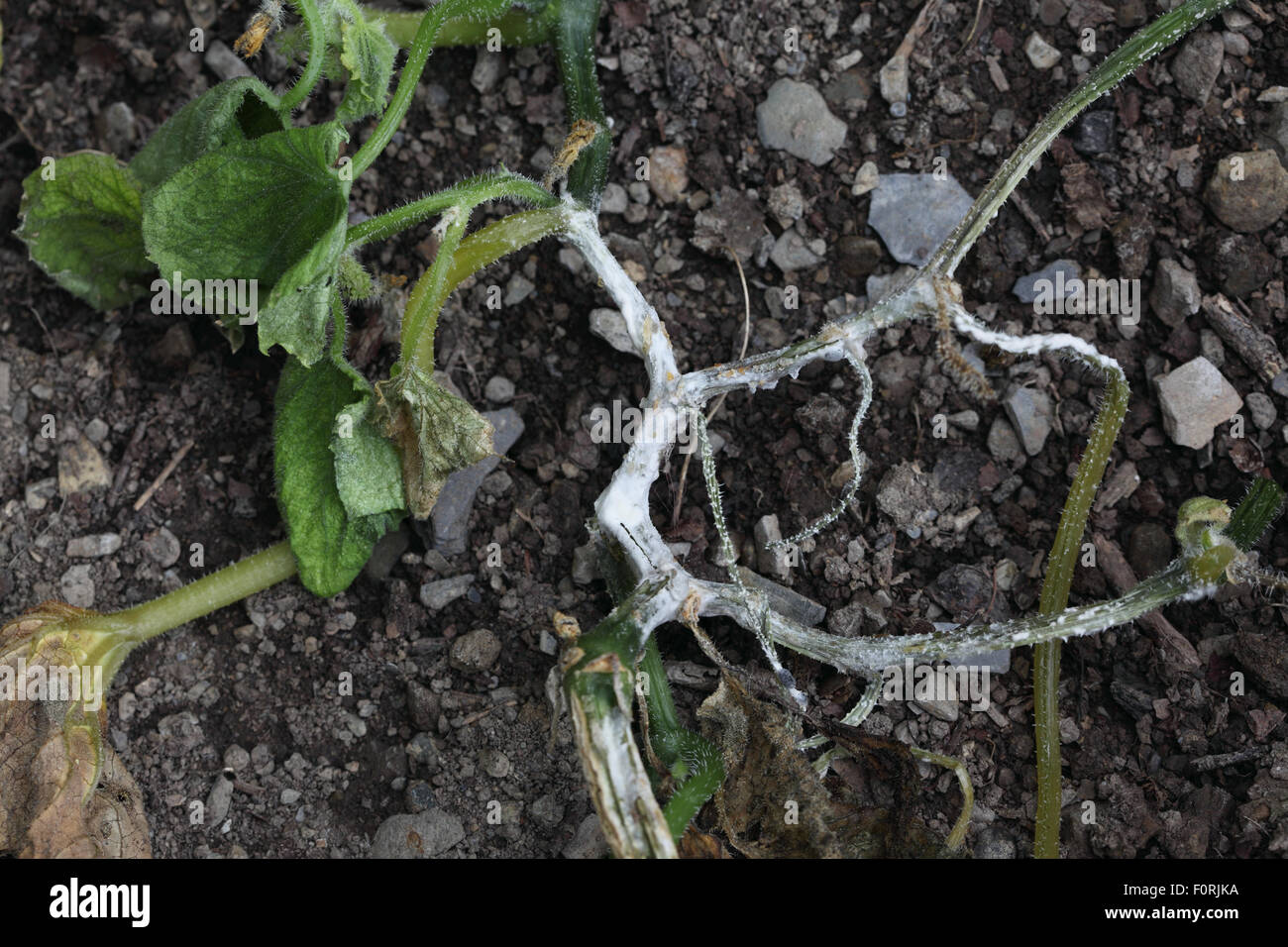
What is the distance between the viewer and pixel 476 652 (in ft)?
7.95

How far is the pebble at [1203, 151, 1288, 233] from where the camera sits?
8.02 feet

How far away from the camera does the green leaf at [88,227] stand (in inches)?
97.0

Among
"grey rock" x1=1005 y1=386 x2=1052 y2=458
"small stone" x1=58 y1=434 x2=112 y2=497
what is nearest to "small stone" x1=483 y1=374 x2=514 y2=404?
"small stone" x1=58 y1=434 x2=112 y2=497

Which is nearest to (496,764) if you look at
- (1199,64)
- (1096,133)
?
(1096,133)

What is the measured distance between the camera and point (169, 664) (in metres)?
2.49

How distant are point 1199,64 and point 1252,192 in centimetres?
32

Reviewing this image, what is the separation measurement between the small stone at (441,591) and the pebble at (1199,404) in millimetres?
1593

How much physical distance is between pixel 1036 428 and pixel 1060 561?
12.6 inches

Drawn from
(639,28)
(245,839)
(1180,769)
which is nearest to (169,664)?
(245,839)

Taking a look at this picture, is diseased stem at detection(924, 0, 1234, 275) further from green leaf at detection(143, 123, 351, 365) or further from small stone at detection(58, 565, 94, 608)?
small stone at detection(58, 565, 94, 608)

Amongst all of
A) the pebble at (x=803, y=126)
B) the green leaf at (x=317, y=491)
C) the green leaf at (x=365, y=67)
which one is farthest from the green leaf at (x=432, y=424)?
the pebble at (x=803, y=126)

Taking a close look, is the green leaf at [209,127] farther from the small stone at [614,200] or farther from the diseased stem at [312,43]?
the small stone at [614,200]

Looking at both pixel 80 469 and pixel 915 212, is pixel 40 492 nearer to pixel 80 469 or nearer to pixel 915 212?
pixel 80 469
